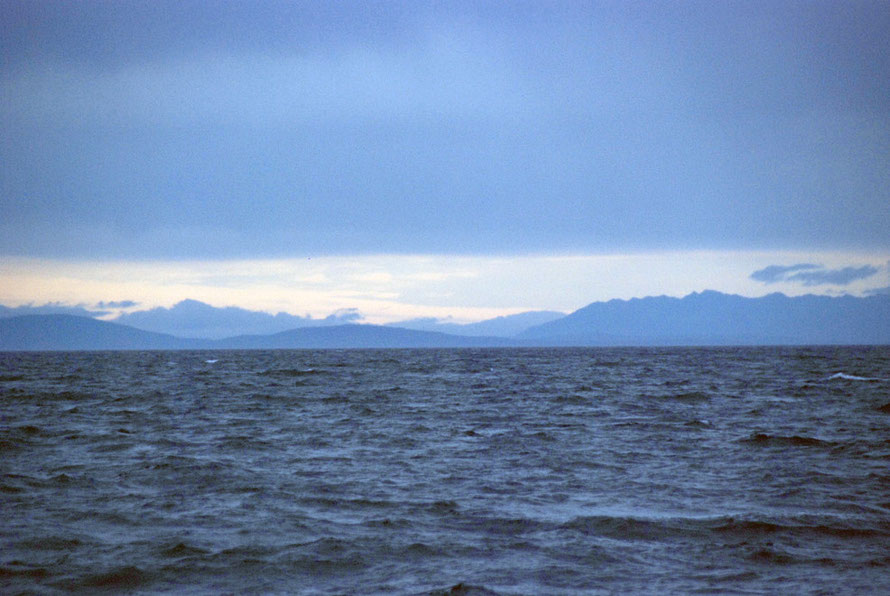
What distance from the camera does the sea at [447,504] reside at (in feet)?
40.4

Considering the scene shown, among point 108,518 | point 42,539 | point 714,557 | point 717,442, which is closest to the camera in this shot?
point 714,557

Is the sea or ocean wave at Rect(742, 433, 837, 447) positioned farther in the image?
ocean wave at Rect(742, 433, 837, 447)

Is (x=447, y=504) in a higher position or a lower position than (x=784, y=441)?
lower

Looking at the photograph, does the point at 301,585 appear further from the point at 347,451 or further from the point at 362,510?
the point at 347,451

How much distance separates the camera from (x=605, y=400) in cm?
4512

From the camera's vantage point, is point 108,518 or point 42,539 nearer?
point 42,539

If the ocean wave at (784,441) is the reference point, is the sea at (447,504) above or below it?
below

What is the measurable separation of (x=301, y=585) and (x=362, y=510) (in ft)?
15.4

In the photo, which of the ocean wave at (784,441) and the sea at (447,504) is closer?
the sea at (447,504)

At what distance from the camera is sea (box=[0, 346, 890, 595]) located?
40.4 ft

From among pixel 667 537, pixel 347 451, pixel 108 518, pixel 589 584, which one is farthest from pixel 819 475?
pixel 108 518

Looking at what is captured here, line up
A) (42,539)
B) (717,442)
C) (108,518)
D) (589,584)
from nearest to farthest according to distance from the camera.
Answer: (589,584) < (42,539) < (108,518) < (717,442)

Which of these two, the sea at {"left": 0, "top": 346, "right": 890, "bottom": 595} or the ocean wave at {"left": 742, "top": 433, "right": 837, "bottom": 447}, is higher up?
the ocean wave at {"left": 742, "top": 433, "right": 837, "bottom": 447}

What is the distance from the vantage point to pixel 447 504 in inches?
671
